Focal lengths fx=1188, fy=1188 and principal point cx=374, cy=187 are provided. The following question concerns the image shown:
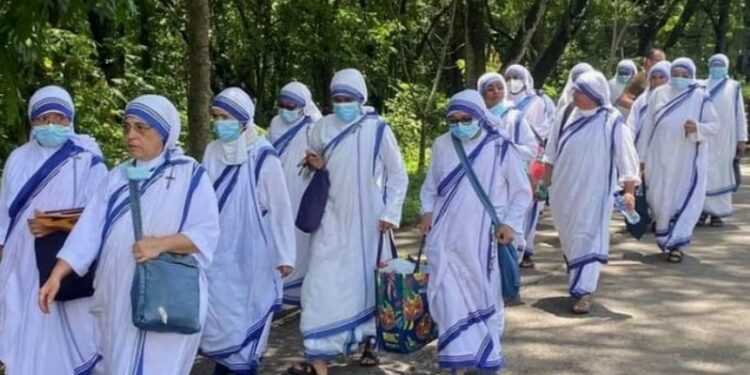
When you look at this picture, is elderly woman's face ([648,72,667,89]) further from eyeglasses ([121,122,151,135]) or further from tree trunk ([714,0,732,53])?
tree trunk ([714,0,732,53])

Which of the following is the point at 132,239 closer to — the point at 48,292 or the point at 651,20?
the point at 48,292

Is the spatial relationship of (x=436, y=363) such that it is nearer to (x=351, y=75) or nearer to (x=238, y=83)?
(x=351, y=75)

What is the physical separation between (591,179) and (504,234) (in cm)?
217

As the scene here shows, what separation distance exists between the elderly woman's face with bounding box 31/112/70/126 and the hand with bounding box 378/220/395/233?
199 centimetres

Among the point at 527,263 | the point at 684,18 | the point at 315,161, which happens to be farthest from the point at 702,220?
the point at 684,18

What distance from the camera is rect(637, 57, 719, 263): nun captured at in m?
11.1

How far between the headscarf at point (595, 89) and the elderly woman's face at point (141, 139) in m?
4.28

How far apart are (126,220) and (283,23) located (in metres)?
14.1

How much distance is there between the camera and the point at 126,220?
17.4 feet

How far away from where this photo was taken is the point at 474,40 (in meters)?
15.0

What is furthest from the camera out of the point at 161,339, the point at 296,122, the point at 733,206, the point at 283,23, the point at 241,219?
the point at 283,23

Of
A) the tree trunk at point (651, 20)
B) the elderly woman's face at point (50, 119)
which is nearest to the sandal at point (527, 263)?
the elderly woman's face at point (50, 119)

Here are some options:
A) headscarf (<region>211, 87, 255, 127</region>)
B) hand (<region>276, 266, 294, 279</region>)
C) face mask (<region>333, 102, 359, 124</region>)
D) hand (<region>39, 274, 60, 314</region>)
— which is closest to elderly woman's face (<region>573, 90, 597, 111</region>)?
face mask (<region>333, 102, 359, 124</region>)

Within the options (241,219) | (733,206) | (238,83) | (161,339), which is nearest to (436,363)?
(241,219)
